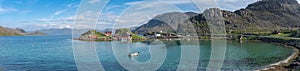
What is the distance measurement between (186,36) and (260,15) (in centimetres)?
7116

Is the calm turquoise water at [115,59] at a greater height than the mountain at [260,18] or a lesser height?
lesser

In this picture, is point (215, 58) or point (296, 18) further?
point (296, 18)

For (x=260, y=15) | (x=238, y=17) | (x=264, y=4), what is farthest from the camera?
(x=264, y=4)

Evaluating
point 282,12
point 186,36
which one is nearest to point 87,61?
point 186,36

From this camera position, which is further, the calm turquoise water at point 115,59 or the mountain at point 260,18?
the mountain at point 260,18

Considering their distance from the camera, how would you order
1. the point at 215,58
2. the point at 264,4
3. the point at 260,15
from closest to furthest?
the point at 215,58
the point at 260,15
the point at 264,4

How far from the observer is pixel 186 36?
8794cm

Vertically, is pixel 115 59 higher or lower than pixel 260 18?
lower

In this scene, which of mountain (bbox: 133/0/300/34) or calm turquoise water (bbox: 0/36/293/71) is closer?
calm turquoise water (bbox: 0/36/293/71)

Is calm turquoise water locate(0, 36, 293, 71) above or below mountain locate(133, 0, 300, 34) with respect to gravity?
below

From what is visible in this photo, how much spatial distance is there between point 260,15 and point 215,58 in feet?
395

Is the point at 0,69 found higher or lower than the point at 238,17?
lower

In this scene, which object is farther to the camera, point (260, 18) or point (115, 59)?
point (260, 18)

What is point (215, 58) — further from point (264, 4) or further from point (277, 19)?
point (264, 4)
